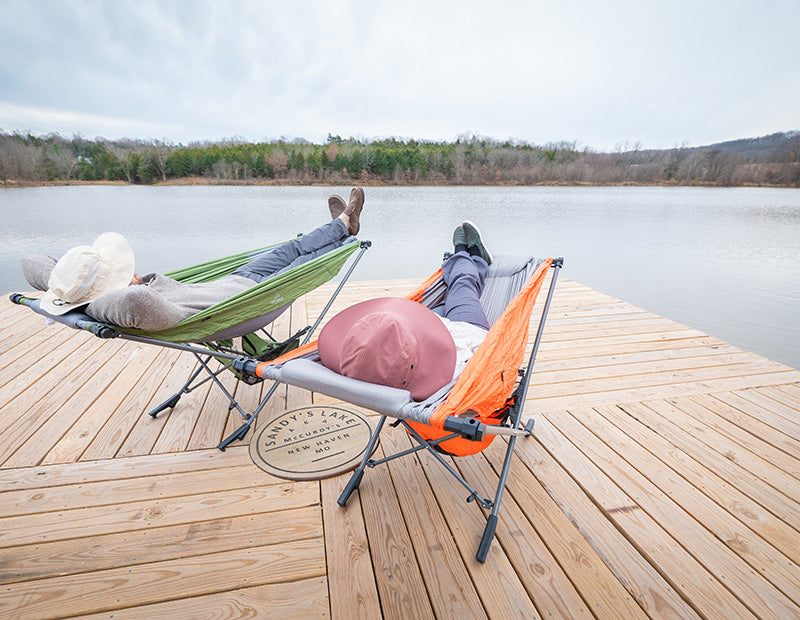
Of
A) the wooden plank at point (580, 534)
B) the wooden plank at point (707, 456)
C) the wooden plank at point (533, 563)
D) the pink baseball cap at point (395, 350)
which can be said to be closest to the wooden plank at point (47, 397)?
the pink baseball cap at point (395, 350)

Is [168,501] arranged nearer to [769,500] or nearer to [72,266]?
[72,266]

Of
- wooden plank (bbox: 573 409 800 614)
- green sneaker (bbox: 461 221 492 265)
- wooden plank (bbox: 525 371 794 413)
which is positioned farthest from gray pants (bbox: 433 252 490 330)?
wooden plank (bbox: 573 409 800 614)

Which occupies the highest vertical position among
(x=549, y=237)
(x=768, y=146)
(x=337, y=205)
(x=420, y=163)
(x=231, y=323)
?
(x=768, y=146)

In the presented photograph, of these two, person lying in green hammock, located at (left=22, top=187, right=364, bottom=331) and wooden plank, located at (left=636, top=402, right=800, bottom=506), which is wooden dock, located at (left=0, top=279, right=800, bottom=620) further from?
person lying in green hammock, located at (left=22, top=187, right=364, bottom=331)

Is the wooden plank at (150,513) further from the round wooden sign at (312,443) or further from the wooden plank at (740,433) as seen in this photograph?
the wooden plank at (740,433)

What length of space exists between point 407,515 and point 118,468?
1166 mm

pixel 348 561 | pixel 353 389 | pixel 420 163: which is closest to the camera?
pixel 353 389

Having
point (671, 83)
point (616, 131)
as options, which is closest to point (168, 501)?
point (671, 83)

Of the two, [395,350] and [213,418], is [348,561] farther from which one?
[213,418]

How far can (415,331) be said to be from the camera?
117 cm

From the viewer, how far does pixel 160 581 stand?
1.08 metres

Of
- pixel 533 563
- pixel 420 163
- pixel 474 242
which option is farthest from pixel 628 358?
pixel 420 163

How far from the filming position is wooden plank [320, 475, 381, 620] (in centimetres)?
102

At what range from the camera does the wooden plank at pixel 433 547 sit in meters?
1.03
